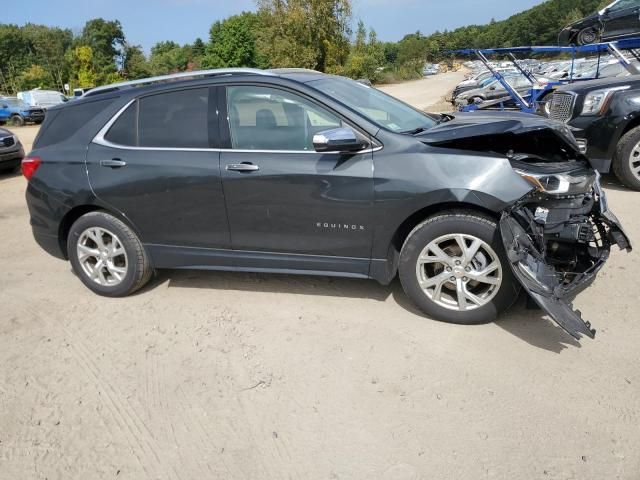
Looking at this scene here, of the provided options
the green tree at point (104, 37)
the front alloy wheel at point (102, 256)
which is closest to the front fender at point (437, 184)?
the front alloy wheel at point (102, 256)

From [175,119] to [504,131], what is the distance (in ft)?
8.01

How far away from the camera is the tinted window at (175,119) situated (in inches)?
148

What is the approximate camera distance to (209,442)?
257 cm

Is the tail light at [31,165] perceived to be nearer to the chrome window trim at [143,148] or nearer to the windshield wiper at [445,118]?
the chrome window trim at [143,148]

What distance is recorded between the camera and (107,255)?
4.18 metres

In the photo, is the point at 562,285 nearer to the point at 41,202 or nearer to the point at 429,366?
the point at 429,366

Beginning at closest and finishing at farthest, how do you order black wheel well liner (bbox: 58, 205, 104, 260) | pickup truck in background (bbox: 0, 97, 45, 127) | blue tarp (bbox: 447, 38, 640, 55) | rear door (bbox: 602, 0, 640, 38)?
1. black wheel well liner (bbox: 58, 205, 104, 260)
2. blue tarp (bbox: 447, 38, 640, 55)
3. rear door (bbox: 602, 0, 640, 38)
4. pickup truck in background (bbox: 0, 97, 45, 127)

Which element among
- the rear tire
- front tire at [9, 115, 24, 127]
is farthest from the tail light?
front tire at [9, 115, 24, 127]

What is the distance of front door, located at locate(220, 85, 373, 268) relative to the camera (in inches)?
134

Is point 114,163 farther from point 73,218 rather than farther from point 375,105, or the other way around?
point 375,105

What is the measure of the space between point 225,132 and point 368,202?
4.00ft

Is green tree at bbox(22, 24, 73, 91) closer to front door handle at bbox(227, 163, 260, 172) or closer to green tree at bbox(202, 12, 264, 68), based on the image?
green tree at bbox(202, 12, 264, 68)

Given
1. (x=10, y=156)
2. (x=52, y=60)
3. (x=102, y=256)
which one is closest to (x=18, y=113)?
(x=10, y=156)

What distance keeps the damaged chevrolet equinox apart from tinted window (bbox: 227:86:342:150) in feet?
0.03
